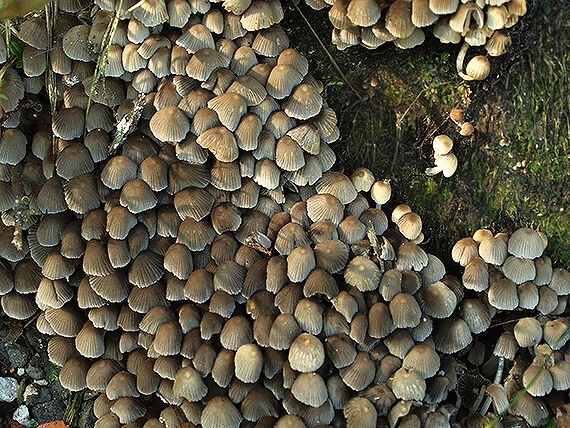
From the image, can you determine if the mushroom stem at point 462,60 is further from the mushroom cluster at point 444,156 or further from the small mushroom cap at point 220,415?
the small mushroom cap at point 220,415

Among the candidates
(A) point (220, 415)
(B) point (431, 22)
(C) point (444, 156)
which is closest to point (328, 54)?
(B) point (431, 22)

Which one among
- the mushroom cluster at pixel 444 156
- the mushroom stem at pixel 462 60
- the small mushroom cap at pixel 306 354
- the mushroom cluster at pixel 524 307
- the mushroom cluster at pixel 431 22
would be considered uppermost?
the mushroom cluster at pixel 431 22

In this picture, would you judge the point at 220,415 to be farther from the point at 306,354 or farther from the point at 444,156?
the point at 444,156

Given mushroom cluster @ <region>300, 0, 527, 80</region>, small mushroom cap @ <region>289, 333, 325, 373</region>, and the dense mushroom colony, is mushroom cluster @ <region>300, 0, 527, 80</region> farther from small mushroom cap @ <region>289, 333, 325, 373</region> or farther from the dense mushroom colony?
small mushroom cap @ <region>289, 333, 325, 373</region>

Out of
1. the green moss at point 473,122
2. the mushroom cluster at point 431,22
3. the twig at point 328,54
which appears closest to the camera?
the mushroom cluster at point 431,22

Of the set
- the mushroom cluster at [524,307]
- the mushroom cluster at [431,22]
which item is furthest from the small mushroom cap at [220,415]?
the mushroom cluster at [431,22]
